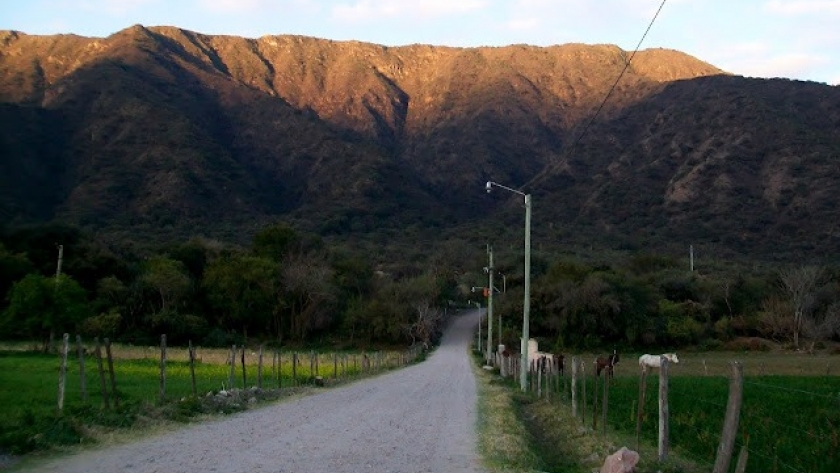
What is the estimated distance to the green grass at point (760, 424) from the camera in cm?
1096

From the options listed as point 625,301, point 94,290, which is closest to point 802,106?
point 625,301

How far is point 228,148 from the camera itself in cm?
14575

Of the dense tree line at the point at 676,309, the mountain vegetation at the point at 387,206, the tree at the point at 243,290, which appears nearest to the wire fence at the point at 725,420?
the dense tree line at the point at 676,309

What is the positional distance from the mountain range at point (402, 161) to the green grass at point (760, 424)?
75.8 m

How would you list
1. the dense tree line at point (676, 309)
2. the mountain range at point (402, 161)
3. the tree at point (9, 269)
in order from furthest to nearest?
the mountain range at point (402, 161) < the dense tree line at point (676, 309) < the tree at point (9, 269)

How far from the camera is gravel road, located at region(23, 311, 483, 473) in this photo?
11.6 metres

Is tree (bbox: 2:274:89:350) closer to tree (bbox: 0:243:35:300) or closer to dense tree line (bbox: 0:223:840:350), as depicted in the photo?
dense tree line (bbox: 0:223:840:350)

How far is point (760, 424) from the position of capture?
52.1 feet

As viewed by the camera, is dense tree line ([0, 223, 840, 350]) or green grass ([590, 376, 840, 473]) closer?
green grass ([590, 376, 840, 473])

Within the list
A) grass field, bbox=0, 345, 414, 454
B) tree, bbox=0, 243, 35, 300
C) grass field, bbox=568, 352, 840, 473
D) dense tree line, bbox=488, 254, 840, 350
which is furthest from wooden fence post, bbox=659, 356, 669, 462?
tree, bbox=0, 243, 35, 300

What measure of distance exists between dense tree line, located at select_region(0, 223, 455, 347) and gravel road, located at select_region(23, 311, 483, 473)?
51240 mm

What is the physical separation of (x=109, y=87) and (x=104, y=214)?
112 ft

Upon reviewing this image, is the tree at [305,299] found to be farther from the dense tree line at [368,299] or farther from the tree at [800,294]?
the tree at [800,294]

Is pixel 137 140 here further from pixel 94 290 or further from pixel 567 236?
pixel 567 236
